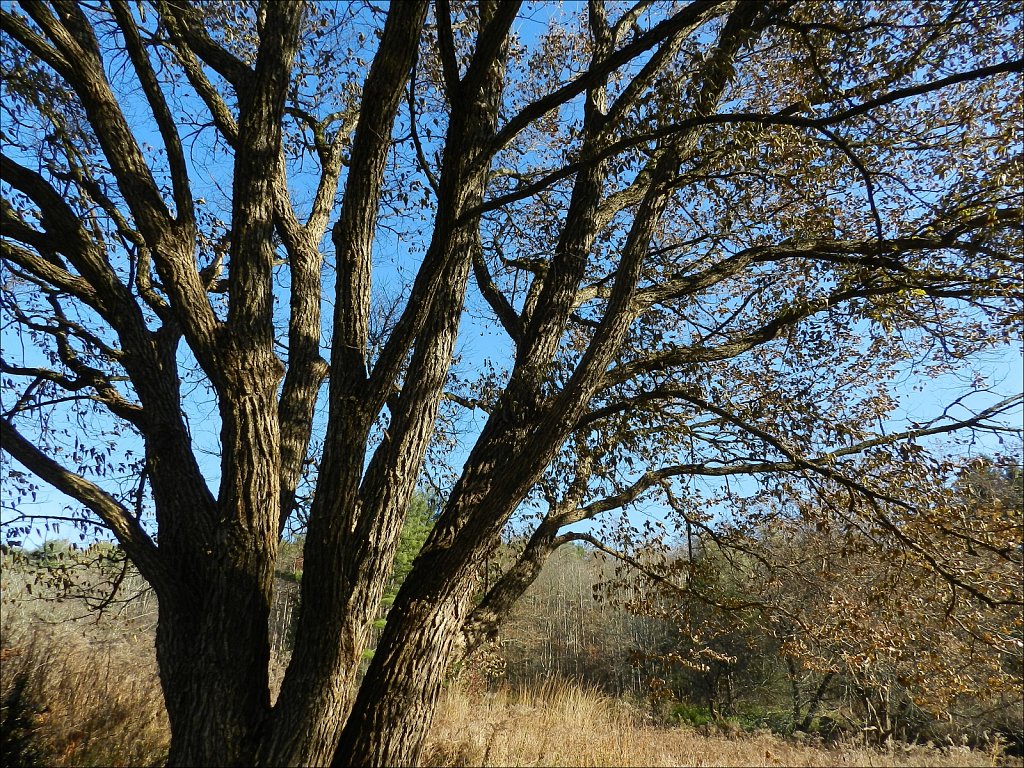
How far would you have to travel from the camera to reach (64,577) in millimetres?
5062

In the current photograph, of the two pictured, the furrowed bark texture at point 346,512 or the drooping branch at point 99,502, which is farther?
the drooping branch at point 99,502

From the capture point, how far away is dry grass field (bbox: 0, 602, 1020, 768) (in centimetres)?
463

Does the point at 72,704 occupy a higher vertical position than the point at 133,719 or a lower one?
higher

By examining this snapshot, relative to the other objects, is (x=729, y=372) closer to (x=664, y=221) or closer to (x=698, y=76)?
(x=664, y=221)

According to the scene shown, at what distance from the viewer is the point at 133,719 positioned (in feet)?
17.1

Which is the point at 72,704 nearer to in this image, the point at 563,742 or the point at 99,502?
the point at 99,502

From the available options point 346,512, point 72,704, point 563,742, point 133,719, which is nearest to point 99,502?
point 346,512

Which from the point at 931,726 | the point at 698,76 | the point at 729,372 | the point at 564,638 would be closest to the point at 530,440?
the point at 698,76

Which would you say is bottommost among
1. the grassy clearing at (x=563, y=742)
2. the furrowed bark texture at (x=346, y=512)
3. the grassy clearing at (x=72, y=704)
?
the grassy clearing at (x=563, y=742)

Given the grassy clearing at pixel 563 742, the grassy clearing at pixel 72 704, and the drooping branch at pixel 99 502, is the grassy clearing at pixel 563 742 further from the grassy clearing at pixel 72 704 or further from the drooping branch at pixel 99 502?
the drooping branch at pixel 99 502

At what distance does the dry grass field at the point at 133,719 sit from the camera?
15.2 feet

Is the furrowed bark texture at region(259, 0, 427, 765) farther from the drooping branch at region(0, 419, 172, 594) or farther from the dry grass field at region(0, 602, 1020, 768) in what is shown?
the dry grass field at region(0, 602, 1020, 768)

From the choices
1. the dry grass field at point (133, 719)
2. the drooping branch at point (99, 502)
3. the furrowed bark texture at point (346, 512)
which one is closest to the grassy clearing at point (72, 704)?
the dry grass field at point (133, 719)

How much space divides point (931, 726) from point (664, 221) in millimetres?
18722
